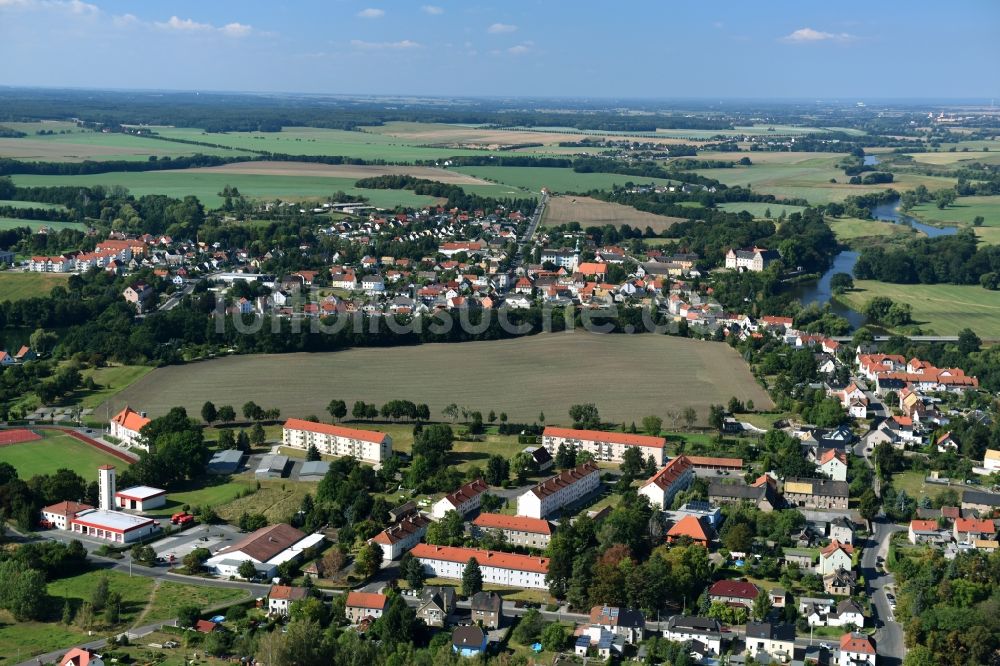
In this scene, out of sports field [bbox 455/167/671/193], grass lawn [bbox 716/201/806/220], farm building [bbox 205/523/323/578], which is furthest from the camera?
sports field [bbox 455/167/671/193]

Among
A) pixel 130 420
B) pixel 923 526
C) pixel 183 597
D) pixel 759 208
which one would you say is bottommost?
pixel 183 597

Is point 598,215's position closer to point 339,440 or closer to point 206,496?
point 339,440

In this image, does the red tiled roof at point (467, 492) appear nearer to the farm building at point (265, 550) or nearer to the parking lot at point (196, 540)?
the farm building at point (265, 550)

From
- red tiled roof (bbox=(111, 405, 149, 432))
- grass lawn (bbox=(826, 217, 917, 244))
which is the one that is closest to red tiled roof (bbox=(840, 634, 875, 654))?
red tiled roof (bbox=(111, 405, 149, 432))

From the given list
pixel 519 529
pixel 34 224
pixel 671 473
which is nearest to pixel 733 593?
pixel 519 529

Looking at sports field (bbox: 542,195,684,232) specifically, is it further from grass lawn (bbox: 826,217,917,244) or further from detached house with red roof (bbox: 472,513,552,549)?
detached house with red roof (bbox: 472,513,552,549)

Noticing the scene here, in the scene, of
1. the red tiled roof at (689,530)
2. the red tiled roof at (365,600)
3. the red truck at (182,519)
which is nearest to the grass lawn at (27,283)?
the red truck at (182,519)
